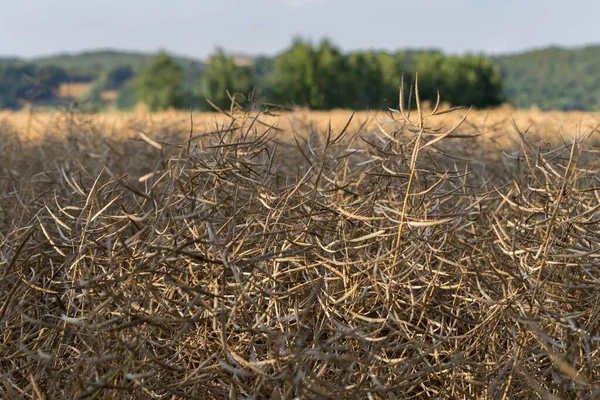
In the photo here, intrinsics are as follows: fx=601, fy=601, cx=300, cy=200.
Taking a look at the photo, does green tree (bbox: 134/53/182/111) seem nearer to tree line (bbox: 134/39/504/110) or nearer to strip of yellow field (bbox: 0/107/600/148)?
tree line (bbox: 134/39/504/110)

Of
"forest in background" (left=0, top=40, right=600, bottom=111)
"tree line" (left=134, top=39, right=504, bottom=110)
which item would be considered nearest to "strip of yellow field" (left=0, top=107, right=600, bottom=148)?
"forest in background" (left=0, top=40, right=600, bottom=111)

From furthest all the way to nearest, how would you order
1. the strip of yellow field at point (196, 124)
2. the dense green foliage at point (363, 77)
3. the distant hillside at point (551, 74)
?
the distant hillside at point (551, 74)
the dense green foliage at point (363, 77)
the strip of yellow field at point (196, 124)

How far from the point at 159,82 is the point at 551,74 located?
36.7m

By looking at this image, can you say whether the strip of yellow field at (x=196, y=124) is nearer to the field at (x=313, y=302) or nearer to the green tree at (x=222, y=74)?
the field at (x=313, y=302)

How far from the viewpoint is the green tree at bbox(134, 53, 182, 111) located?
29.4 meters

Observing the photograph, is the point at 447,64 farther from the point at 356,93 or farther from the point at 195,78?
the point at 195,78

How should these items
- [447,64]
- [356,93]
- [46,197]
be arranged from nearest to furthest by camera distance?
[46,197] → [356,93] → [447,64]

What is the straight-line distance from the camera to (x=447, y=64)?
103 ft

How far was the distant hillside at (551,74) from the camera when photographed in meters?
45.2

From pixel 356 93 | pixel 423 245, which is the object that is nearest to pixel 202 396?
pixel 423 245

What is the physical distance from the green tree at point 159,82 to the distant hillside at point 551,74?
25.9m

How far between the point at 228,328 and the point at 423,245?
0.38 m

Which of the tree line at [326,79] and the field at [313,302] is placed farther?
the tree line at [326,79]

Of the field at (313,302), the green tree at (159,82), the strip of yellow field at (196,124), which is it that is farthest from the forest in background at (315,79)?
the field at (313,302)
